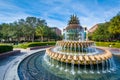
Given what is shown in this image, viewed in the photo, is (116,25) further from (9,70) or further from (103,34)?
(9,70)

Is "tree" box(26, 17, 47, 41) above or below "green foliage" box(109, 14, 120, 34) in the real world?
above

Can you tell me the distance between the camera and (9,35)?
40594 millimetres

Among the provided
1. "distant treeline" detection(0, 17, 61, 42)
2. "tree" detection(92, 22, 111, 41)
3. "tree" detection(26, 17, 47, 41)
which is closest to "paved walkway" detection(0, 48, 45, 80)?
"distant treeline" detection(0, 17, 61, 42)

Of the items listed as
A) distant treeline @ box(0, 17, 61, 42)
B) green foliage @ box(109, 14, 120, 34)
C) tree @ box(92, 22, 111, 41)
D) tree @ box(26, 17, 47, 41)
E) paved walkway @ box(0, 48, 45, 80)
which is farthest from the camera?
tree @ box(26, 17, 47, 41)

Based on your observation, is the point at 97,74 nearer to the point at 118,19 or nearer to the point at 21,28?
the point at 118,19

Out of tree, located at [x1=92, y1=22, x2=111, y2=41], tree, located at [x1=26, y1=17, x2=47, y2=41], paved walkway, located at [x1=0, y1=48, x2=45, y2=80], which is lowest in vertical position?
paved walkway, located at [x1=0, y1=48, x2=45, y2=80]

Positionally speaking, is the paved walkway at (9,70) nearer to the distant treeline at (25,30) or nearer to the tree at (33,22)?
the distant treeline at (25,30)

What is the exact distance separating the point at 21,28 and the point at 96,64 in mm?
41665

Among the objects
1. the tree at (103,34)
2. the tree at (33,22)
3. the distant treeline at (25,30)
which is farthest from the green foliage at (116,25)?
the tree at (33,22)

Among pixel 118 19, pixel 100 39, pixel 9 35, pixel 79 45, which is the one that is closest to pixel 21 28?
pixel 9 35

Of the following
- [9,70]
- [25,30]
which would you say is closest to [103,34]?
[25,30]

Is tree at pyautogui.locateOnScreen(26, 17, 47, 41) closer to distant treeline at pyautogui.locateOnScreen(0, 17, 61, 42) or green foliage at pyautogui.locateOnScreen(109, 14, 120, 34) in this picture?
distant treeline at pyautogui.locateOnScreen(0, 17, 61, 42)

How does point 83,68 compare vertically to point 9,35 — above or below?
below

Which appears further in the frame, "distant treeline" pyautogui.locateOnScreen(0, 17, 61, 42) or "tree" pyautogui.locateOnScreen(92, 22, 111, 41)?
"distant treeline" pyautogui.locateOnScreen(0, 17, 61, 42)
